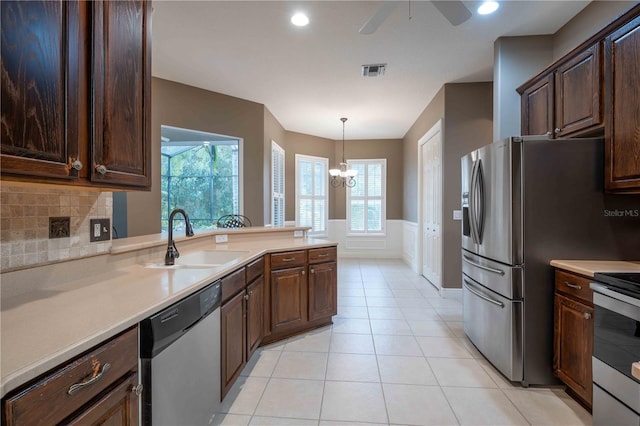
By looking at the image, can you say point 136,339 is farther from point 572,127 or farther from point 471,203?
point 572,127

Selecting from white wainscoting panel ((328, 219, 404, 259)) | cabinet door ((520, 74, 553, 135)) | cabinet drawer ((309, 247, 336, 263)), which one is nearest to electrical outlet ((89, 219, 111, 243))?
cabinet drawer ((309, 247, 336, 263))

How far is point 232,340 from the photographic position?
1.98m

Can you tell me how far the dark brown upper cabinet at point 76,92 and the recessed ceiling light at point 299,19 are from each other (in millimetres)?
1520

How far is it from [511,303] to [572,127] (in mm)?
1420

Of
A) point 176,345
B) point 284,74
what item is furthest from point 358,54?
point 176,345

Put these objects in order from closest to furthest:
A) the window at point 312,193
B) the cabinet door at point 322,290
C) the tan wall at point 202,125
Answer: the cabinet door at point 322,290
the tan wall at point 202,125
the window at point 312,193

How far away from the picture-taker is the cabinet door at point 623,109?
1.80m

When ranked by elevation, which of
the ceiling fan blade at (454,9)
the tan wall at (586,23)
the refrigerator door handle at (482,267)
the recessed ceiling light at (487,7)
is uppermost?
the recessed ceiling light at (487,7)

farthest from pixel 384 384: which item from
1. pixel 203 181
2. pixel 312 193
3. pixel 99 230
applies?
pixel 312 193

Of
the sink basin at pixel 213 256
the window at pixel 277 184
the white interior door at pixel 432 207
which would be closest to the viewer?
the sink basin at pixel 213 256

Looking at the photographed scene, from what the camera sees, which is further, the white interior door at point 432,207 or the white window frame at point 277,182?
the white window frame at point 277,182

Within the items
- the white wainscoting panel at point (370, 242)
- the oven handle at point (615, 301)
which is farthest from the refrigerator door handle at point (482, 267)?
the white wainscoting panel at point (370, 242)

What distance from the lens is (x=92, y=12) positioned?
1170 mm

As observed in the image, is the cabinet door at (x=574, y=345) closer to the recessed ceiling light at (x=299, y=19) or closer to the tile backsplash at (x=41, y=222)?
the tile backsplash at (x=41, y=222)
